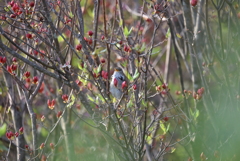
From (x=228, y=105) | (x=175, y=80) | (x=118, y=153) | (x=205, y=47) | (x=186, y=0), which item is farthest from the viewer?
(x=175, y=80)

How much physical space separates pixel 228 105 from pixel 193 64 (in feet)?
2.75

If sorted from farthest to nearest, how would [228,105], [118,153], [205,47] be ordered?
[205,47]
[228,105]
[118,153]

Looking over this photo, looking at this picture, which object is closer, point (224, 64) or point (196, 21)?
point (224, 64)

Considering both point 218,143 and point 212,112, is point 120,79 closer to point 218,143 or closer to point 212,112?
point 212,112

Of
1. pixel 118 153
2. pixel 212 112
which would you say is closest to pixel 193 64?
pixel 212 112

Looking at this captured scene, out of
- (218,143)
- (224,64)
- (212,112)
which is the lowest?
(218,143)

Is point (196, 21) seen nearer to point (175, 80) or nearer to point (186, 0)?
point (186, 0)

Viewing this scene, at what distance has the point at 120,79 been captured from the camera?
5258mm

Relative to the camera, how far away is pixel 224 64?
366cm

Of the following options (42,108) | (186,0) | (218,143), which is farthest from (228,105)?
(42,108)

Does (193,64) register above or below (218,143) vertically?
above

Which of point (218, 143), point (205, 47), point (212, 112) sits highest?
point (205, 47)

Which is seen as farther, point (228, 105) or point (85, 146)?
point (85, 146)

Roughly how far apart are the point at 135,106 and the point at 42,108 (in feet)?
12.6
